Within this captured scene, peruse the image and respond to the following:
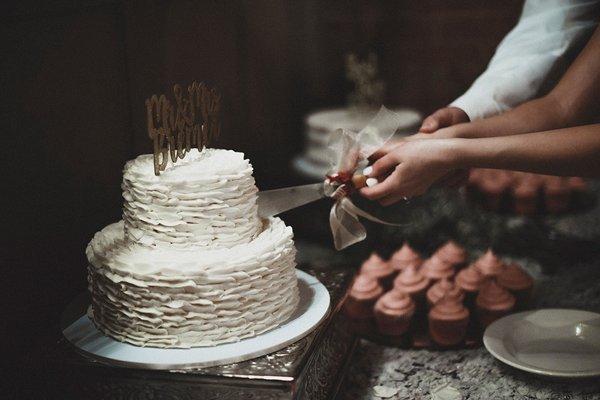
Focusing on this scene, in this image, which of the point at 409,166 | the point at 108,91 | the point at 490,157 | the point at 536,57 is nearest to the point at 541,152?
the point at 490,157

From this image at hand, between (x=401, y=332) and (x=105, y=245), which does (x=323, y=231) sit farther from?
(x=105, y=245)

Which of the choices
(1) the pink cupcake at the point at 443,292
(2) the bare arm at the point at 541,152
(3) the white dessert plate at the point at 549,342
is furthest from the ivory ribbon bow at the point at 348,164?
(3) the white dessert plate at the point at 549,342

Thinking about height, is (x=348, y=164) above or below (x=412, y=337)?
above

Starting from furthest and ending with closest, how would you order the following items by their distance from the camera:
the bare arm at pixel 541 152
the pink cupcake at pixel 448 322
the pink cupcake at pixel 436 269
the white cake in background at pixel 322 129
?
the white cake in background at pixel 322 129
the pink cupcake at pixel 436 269
the pink cupcake at pixel 448 322
the bare arm at pixel 541 152

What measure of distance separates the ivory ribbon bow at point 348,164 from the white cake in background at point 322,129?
1.00 m

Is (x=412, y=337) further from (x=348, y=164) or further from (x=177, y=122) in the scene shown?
(x=177, y=122)

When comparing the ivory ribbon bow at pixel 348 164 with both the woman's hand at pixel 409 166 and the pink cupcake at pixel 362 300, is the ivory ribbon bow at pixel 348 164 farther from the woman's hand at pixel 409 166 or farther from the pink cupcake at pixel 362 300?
the pink cupcake at pixel 362 300

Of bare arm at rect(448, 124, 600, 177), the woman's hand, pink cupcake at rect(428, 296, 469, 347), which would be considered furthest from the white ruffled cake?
pink cupcake at rect(428, 296, 469, 347)

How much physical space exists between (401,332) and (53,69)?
1342mm

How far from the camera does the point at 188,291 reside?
163 centimetres

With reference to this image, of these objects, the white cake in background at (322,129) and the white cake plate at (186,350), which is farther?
the white cake in background at (322,129)

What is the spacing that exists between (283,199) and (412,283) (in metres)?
0.65

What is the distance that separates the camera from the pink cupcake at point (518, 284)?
8.00 ft

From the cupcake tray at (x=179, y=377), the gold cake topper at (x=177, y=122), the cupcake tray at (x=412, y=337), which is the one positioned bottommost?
the cupcake tray at (x=412, y=337)
